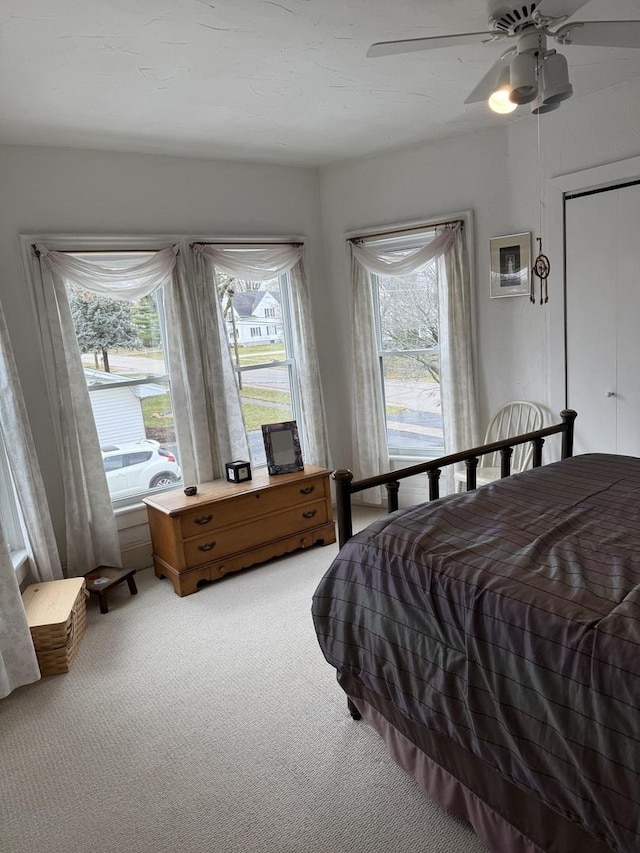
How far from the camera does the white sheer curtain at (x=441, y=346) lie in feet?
12.9

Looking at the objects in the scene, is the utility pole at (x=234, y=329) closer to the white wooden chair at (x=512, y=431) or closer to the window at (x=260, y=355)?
the window at (x=260, y=355)

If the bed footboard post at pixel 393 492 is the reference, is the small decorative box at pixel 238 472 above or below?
below

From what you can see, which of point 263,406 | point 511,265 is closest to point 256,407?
point 263,406

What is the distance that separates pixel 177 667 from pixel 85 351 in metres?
1.97

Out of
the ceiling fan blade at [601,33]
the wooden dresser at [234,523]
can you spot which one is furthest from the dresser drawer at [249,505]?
the ceiling fan blade at [601,33]

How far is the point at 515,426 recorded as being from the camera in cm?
387

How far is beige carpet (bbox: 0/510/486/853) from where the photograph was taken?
5.87 feet

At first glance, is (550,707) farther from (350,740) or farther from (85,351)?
(85,351)

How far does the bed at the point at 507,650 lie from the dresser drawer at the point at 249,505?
1.45 m

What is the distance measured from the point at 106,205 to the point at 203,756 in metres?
3.02

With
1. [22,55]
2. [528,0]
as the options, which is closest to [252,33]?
[22,55]

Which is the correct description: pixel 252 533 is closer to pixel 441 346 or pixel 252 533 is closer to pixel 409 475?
pixel 409 475

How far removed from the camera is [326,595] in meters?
1.99

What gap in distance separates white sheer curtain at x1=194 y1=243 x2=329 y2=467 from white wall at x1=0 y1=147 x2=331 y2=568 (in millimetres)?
149
